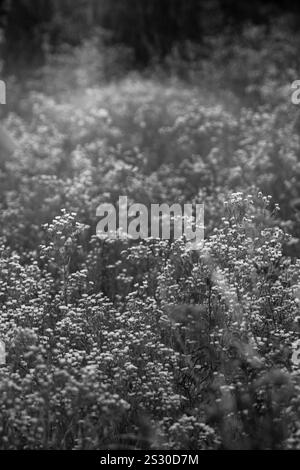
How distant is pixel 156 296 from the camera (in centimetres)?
689

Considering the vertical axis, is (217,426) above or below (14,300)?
below

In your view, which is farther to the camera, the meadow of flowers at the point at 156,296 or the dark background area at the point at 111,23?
the dark background area at the point at 111,23

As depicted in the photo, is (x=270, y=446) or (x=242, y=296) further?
(x=242, y=296)

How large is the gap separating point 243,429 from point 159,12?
15347 millimetres

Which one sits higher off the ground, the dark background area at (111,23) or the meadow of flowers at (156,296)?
the dark background area at (111,23)

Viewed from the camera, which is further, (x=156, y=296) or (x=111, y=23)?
(x=111, y=23)

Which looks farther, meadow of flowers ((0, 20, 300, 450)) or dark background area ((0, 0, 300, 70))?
dark background area ((0, 0, 300, 70))

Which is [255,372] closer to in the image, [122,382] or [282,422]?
[282,422]

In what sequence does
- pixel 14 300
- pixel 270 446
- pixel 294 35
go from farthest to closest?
pixel 294 35 → pixel 14 300 → pixel 270 446

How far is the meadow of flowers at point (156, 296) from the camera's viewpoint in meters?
5.27

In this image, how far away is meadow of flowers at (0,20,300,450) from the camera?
17.3 ft

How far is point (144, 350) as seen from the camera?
6.07 meters

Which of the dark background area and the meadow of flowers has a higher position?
the dark background area
